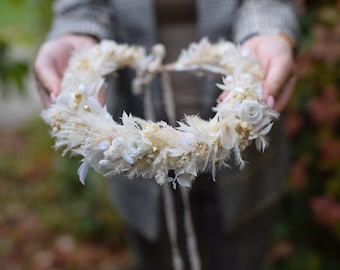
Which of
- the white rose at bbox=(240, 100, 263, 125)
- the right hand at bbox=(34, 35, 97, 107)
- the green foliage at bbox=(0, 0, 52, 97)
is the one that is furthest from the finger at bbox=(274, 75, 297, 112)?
the green foliage at bbox=(0, 0, 52, 97)

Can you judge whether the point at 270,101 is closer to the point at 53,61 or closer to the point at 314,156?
the point at 53,61

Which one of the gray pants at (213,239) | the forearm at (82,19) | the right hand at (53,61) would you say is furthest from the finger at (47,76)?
the gray pants at (213,239)

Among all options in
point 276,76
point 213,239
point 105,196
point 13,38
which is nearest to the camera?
point 276,76

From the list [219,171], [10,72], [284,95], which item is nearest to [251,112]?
[284,95]

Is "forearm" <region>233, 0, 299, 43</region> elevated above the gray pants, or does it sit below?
above

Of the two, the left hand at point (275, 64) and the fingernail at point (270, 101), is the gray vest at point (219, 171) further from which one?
the fingernail at point (270, 101)

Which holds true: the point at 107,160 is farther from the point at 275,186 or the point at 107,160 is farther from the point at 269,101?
the point at 275,186

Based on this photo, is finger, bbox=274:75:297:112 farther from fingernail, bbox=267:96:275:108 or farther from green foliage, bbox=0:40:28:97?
green foliage, bbox=0:40:28:97
